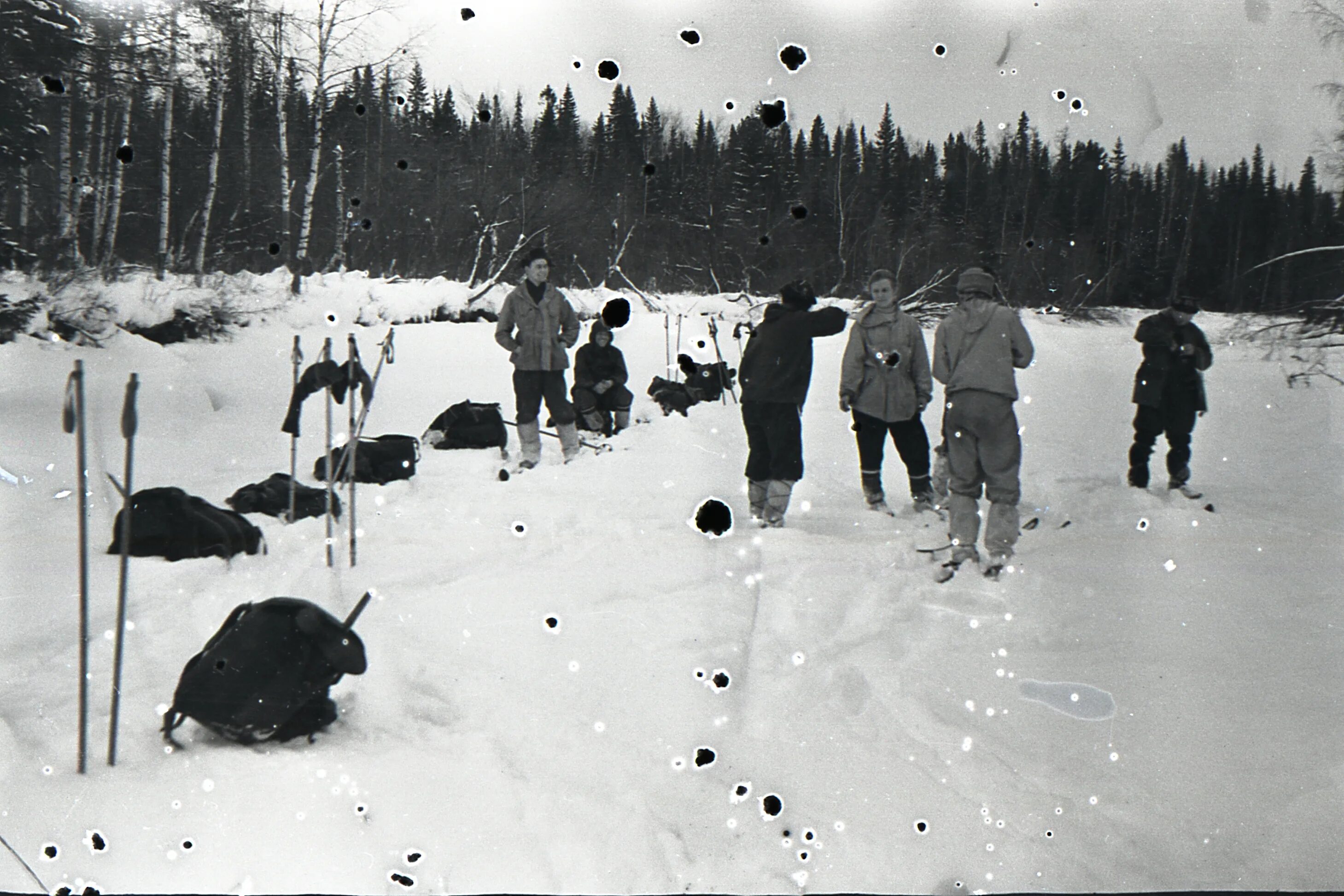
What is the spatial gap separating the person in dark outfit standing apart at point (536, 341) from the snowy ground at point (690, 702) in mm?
1193

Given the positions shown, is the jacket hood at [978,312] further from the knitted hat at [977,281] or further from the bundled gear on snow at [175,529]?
the bundled gear on snow at [175,529]

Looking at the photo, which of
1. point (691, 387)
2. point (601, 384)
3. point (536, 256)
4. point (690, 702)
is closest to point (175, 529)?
point (690, 702)

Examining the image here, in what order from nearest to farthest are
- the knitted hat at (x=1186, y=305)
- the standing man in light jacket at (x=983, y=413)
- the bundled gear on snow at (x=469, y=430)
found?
the standing man in light jacket at (x=983, y=413) → the knitted hat at (x=1186, y=305) → the bundled gear on snow at (x=469, y=430)

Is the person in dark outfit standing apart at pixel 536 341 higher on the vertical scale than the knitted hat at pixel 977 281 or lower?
lower

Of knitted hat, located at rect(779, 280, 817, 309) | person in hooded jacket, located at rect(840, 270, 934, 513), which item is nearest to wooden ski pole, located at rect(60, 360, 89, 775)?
knitted hat, located at rect(779, 280, 817, 309)

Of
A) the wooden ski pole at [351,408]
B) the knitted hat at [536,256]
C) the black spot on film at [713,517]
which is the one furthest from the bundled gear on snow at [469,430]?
the wooden ski pole at [351,408]

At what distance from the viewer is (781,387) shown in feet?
14.5

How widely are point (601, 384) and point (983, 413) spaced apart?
4130 mm

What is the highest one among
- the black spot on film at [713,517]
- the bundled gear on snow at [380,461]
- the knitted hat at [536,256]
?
the knitted hat at [536,256]

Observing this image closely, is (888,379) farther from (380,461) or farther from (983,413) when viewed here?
(380,461)

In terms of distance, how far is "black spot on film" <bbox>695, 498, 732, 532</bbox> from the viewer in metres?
4.21

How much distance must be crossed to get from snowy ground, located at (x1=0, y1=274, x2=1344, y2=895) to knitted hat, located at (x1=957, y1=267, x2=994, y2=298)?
1229mm

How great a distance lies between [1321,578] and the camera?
306 cm

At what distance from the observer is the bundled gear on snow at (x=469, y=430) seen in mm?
6441
